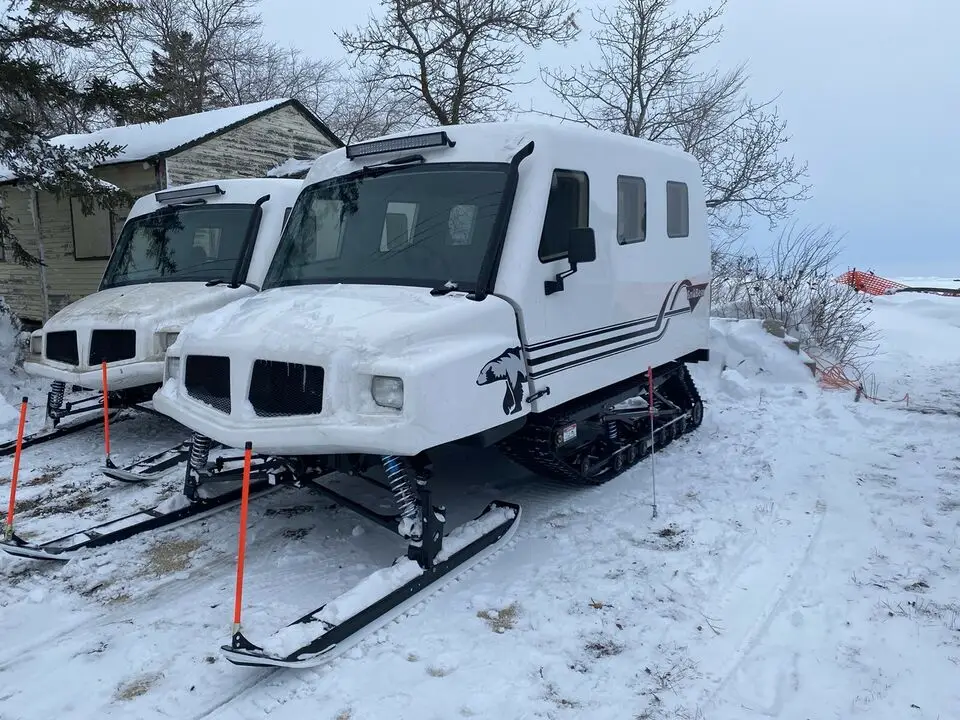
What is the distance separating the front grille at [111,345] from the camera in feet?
23.0

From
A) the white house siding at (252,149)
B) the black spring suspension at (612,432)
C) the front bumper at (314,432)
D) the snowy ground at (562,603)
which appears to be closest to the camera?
the snowy ground at (562,603)

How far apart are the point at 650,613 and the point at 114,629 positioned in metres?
2.98

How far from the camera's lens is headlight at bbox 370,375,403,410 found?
12.6ft

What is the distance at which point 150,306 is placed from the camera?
714cm

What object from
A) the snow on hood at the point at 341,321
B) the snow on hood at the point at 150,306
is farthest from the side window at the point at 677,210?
the snow on hood at the point at 150,306

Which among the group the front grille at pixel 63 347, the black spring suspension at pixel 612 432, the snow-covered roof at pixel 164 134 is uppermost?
the snow-covered roof at pixel 164 134

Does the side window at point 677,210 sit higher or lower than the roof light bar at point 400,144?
lower

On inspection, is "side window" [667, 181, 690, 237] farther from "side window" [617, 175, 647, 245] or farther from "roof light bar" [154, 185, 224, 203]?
"roof light bar" [154, 185, 224, 203]

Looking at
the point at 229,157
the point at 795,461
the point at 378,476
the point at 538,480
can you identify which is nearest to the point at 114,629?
the point at 378,476

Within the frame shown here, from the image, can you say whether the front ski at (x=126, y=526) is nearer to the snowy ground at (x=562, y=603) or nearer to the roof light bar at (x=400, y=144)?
the snowy ground at (x=562, y=603)

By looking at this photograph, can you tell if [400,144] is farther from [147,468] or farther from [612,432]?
[147,468]

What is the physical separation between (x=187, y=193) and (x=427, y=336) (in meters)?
5.62

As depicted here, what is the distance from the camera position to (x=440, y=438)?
3.94m

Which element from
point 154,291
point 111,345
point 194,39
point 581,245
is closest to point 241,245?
point 154,291
